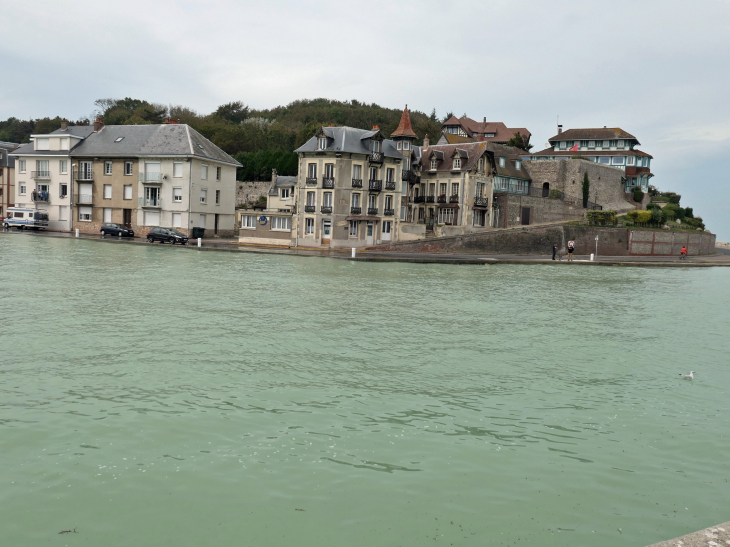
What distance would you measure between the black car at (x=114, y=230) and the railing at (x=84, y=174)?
28.2 ft

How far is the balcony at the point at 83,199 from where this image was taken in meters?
59.8

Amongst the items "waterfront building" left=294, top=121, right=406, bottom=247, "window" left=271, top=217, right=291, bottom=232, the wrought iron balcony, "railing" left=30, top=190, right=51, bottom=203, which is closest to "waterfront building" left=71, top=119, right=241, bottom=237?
"railing" left=30, top=190, right=51, bottom=203

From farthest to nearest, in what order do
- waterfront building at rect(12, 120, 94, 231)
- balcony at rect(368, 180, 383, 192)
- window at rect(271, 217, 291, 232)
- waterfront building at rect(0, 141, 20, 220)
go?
waterfront building at rect(0, 141, 20, 220), waterfront building at rect(12, 120, 94, 231), balcony at rect(368, 180, 383, 192), window at rect(271, 217, 291, 232)

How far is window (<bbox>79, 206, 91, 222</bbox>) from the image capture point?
198 feet

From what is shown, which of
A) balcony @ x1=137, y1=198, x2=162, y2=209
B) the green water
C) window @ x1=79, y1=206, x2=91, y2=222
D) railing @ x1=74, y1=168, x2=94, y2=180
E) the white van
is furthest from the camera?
window @ x1=79, y1=206, x2=91, y2=222

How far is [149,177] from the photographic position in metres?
56.6

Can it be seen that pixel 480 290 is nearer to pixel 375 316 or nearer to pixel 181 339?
pixel 375 316

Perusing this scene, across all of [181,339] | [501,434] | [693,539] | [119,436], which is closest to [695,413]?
[501,434]

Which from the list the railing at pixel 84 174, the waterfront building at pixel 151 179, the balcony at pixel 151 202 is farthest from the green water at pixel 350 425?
the railing at pixel 84 174

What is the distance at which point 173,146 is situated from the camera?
2221 inches

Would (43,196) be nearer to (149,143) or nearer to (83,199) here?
(83,199)

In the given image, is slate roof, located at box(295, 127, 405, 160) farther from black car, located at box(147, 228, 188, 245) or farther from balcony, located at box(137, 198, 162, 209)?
balcony, located at box(137, 198, 162, 209)

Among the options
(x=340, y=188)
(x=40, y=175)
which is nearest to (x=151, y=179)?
(x=40, y=175)

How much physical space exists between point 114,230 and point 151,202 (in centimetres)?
479
